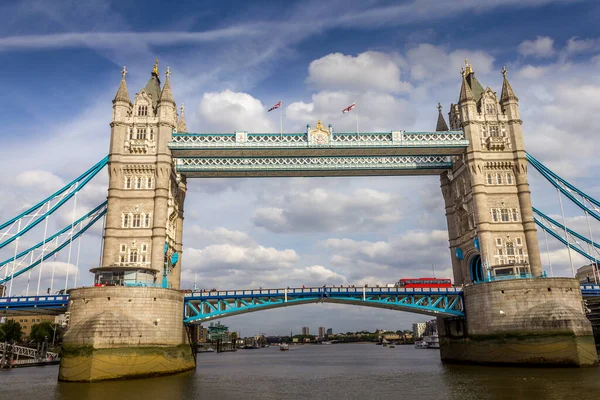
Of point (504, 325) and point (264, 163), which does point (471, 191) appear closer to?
point (504, 325)

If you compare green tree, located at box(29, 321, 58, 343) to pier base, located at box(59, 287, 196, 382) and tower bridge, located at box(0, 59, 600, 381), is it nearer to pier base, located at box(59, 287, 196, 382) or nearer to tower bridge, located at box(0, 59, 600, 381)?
tower bridge, located at box(0, 59, 600, 381)

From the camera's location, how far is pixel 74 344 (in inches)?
1527

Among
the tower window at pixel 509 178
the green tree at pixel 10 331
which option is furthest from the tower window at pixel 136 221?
the green tree at pixel 10 331

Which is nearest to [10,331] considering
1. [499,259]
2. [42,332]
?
[42,332]

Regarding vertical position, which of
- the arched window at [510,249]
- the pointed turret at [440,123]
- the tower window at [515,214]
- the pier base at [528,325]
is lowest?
the pier base at [528,325]

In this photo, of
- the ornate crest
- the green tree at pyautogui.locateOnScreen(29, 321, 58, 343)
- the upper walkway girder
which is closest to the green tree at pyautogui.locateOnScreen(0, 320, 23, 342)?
the green tree at pyautogui.locateOnScreen(29, 321, 58, 343)

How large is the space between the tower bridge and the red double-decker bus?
1931 mm

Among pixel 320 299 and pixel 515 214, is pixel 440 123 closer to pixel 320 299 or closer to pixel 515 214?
pixel 515 214

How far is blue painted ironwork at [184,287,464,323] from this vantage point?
50856 millimetres

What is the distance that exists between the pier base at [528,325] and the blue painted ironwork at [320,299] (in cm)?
285

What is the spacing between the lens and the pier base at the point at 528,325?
41719 mm

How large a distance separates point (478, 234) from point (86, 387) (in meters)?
40.6

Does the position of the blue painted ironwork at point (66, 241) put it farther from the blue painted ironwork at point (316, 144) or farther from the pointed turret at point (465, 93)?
the pointed turret at point (465, 93)

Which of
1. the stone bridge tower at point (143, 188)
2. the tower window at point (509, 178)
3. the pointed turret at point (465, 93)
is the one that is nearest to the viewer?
the stone bridge tower at point (143, 188)
